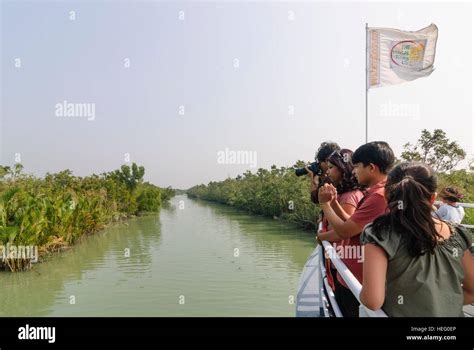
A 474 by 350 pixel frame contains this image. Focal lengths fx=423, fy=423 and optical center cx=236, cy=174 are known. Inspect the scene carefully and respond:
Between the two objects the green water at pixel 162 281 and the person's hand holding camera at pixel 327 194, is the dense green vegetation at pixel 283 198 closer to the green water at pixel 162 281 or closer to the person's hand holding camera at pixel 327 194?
the green water at pixel 162 281

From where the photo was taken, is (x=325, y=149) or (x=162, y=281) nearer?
(x=325, y=149)

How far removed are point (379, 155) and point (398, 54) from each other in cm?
547

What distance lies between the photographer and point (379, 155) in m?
1.73

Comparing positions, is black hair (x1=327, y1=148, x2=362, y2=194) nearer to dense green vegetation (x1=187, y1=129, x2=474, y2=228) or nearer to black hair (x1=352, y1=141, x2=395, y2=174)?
black hair (x1=352, y1=141, x2=395, y2=174)

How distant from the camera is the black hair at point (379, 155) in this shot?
172 centimetres

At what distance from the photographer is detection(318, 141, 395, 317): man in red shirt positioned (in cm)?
162

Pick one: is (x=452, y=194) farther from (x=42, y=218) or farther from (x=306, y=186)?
(x=306, y=186)

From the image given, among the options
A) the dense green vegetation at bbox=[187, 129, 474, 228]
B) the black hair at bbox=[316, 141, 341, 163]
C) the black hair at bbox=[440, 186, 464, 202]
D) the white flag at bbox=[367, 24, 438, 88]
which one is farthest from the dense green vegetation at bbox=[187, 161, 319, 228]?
the black hair at bbox=[316, 141, 341, 163]

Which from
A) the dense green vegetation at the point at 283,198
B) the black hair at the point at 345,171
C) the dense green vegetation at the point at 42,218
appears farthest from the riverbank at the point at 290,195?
the black hair at the point at 345,171

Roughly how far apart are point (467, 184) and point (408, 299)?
12.3 metres

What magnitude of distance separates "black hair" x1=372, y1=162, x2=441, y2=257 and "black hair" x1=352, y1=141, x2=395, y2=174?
1.50 ft

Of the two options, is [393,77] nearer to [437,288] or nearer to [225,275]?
[225,275]

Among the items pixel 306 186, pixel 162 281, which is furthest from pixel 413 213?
pixel 306 186
